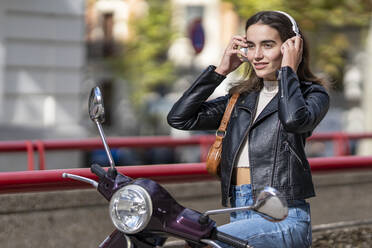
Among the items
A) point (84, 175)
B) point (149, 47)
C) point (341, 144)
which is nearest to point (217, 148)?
point (84, 175)

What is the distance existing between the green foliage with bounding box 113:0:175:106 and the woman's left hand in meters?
30.9

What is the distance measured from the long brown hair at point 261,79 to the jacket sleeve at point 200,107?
0.10m

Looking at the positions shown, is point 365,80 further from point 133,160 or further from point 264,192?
point 264,192

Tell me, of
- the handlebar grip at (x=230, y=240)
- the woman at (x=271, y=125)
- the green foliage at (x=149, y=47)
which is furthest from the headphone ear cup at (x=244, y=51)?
the green foliage at (x=149, y=47)

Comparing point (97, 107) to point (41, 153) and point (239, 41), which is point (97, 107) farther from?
point (41, 153)

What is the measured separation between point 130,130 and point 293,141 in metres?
33.3

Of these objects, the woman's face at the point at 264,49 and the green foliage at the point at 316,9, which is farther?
the green foliage at the point at 316,9

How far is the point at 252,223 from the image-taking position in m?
2.71

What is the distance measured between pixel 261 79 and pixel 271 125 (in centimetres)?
30

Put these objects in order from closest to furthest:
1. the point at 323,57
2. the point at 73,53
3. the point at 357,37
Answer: the point at 73,53
the point at 323,57
the point at 357,37

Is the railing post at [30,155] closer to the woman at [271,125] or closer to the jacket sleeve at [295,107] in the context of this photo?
the woman at [271,125]

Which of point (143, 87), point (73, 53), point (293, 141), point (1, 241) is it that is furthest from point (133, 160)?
point (143, 87)

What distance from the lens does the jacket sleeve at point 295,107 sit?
2.77m

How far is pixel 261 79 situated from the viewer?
3.17 m
